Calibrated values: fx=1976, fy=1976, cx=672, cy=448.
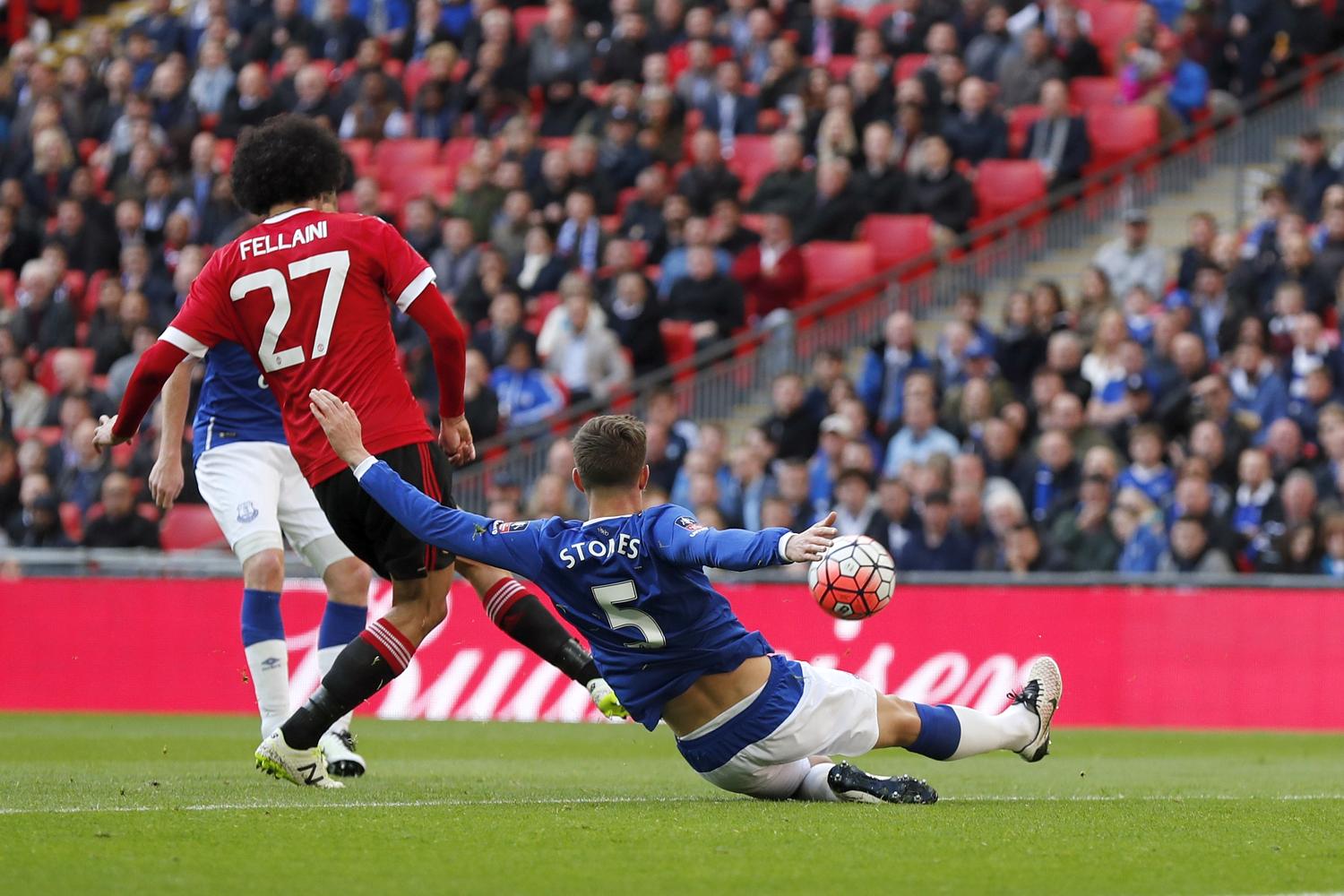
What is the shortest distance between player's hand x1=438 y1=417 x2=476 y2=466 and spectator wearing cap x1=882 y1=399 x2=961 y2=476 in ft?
27.3

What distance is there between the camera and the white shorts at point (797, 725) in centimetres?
652

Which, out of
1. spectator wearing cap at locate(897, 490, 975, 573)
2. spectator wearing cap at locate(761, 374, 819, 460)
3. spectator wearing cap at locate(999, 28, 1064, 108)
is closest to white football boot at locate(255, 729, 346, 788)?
spectator wearing cap at locate(897, 490, 975, 573)

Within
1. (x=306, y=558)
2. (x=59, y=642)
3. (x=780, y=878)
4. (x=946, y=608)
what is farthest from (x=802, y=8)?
(x=780, y=878)

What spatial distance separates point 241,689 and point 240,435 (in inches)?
241

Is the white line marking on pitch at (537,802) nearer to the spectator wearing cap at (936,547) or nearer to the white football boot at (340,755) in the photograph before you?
the white football boot at (340,755)

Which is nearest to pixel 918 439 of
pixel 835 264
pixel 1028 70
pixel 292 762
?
pixel 835 264

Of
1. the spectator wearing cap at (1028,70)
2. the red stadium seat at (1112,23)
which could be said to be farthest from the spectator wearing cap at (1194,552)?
the red stadium seat at (1112,23)

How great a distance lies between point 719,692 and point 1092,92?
13.8 meters

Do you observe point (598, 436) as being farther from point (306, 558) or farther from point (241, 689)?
point (241, 689)

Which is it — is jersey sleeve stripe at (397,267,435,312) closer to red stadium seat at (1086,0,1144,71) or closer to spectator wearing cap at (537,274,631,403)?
spectator wearing cap at (537,274,631,403)

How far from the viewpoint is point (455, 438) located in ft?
24.5

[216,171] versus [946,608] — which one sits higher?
[216,171]

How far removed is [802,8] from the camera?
20500mm

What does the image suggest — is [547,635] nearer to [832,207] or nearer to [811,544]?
[811,544]
